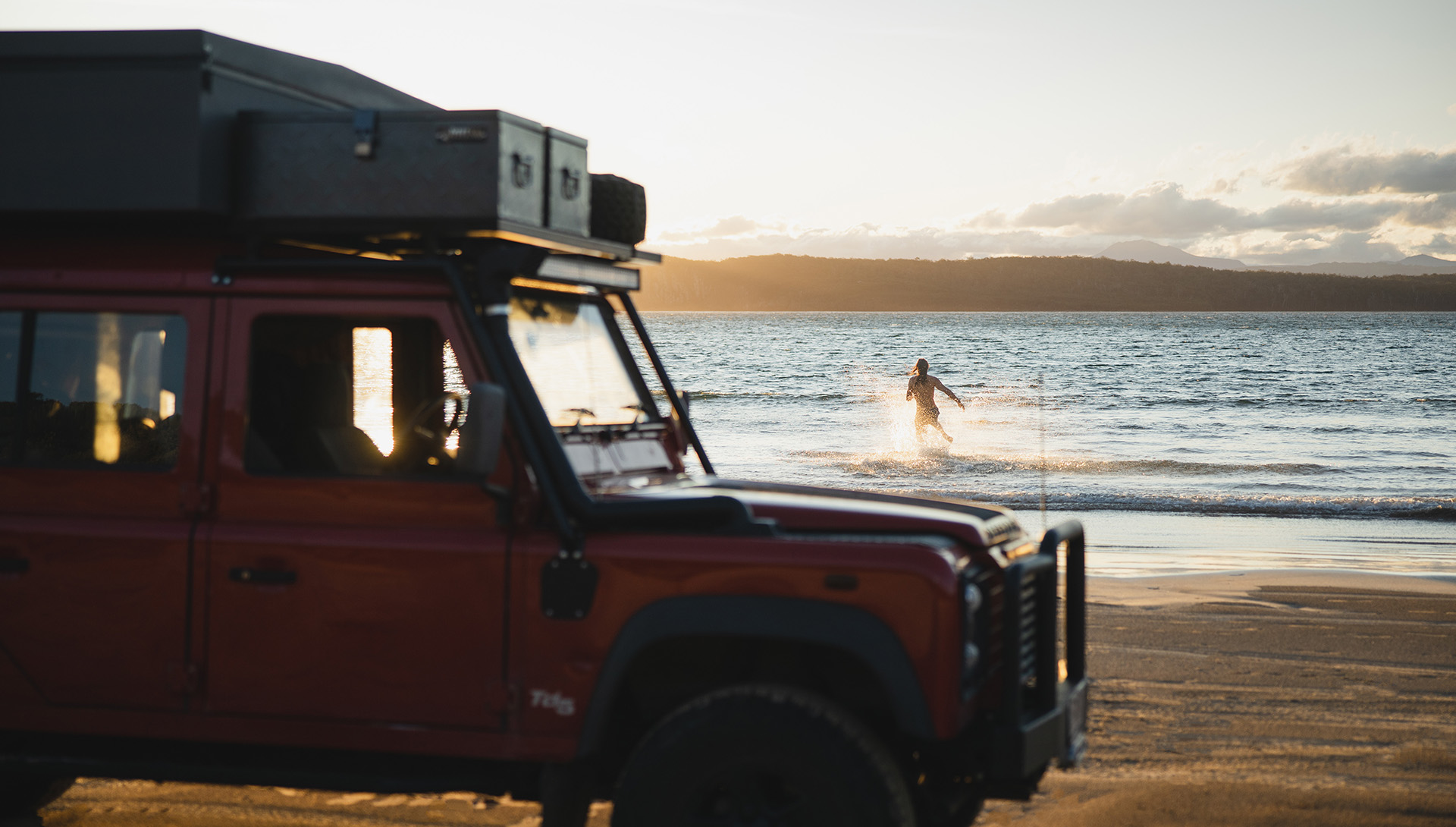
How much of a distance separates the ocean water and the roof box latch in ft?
30.7

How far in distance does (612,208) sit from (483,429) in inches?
61.6

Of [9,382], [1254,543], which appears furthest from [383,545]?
[1254,543]

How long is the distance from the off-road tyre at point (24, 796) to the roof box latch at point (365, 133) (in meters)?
2.71

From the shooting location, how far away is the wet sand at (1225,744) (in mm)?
5031

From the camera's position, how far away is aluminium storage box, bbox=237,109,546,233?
367cm

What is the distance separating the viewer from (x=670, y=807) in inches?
136

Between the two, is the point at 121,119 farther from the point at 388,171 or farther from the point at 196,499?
the point at 196,499

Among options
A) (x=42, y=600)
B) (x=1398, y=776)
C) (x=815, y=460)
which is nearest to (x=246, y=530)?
(x=42, y=600)

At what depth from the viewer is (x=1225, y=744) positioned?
602 centimetres

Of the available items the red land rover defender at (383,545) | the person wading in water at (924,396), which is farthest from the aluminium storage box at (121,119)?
the person wading in water at (924,396)

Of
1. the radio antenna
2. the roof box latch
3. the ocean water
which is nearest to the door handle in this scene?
the roof box latch

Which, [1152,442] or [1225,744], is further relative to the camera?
[1152,442]

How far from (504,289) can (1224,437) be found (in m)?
30.7

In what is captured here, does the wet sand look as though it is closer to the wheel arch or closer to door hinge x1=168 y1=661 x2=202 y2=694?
door hinge x1=168 y1=661 x2=202 y2=694
